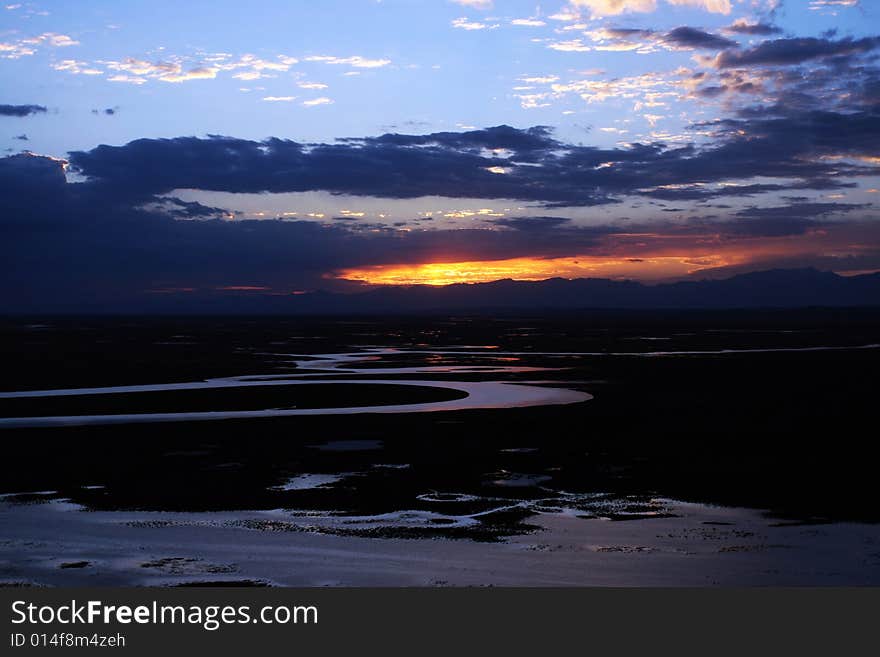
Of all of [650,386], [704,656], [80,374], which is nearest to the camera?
[704,656]

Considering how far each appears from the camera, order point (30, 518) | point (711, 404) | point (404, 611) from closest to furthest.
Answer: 1. point (404, 611)
2. point (30, 518)
3. point (711, 404)

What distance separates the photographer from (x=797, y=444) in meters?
24.5

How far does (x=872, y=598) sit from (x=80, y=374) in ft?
142

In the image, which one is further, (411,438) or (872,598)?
(411,438)

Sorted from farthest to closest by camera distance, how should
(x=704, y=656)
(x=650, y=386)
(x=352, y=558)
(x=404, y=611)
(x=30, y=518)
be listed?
(x=650, y=386), (x=30, y=518), (x=352, y=558), (x=404, y=611), (x=704, y=656)

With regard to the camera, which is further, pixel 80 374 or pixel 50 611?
pixel 80 374

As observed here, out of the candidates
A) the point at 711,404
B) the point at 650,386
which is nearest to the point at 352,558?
the point at 711,404

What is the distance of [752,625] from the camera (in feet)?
35.9

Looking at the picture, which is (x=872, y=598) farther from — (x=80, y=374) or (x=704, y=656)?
(x=80, y=374)

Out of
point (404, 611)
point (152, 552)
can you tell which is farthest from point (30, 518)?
point (404, 611)

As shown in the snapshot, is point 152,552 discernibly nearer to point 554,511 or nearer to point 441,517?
point 441,517

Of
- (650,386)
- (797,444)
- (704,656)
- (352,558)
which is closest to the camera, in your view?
(704,656)

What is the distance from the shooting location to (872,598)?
11.6 metres

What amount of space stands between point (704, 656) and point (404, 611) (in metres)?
3.52
